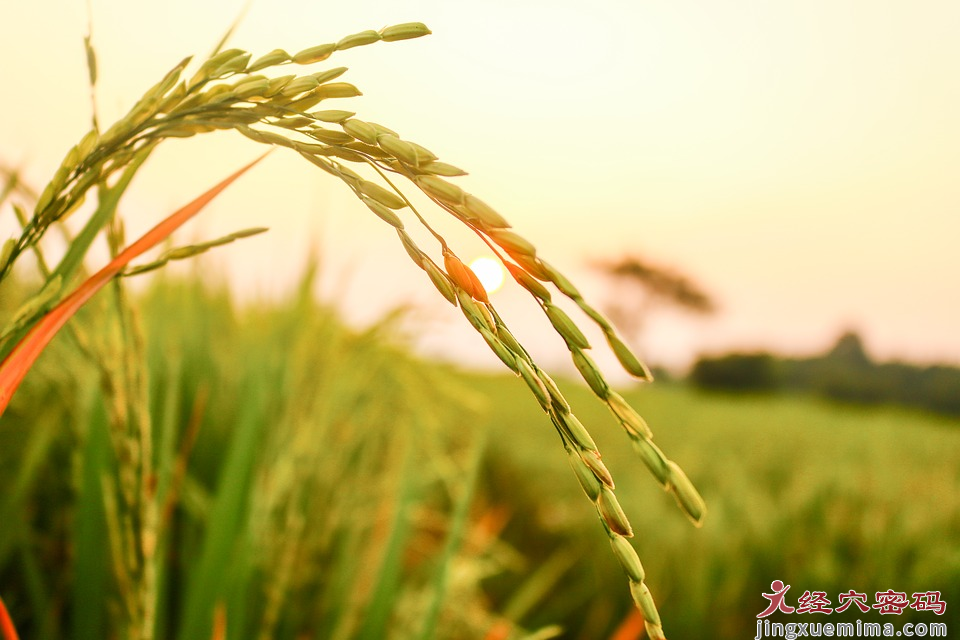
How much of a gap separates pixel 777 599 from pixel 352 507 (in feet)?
5.59

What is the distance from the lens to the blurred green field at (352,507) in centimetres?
110

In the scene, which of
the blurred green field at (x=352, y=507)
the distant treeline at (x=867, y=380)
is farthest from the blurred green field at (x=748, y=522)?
the distant treeline at (x=867, y=380)

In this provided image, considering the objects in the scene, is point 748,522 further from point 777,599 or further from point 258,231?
point 258,231

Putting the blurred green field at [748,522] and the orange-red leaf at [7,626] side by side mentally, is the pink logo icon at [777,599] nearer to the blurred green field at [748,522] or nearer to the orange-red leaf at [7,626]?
the blurred green field at [748,522]

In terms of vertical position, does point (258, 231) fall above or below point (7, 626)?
above

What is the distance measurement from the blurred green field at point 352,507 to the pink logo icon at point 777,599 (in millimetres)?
42

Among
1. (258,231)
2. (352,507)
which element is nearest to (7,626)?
(258,231)

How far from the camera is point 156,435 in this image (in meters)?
1.40

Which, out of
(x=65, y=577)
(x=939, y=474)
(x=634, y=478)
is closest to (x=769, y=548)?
(x=634, y=478)

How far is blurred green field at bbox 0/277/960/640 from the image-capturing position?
1098mm

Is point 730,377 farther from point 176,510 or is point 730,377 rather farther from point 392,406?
point 176,510

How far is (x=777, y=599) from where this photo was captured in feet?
8.35

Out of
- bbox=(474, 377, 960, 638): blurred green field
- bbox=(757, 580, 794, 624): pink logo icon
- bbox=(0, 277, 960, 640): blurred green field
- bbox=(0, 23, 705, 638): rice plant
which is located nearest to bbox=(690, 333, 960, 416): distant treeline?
bbox=(474, 377, 960, 638): blurred green field

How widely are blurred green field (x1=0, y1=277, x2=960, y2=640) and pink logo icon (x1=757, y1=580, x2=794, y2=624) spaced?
0.04 m
